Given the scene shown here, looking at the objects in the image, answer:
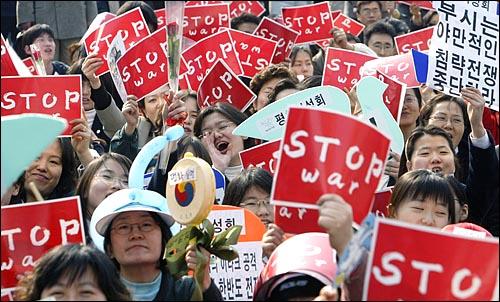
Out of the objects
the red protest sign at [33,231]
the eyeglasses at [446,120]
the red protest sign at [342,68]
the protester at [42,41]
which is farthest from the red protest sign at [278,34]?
the red protest sign at [33,231]

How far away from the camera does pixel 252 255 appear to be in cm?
550

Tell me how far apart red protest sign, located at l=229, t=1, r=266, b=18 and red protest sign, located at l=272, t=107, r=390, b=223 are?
862 cm

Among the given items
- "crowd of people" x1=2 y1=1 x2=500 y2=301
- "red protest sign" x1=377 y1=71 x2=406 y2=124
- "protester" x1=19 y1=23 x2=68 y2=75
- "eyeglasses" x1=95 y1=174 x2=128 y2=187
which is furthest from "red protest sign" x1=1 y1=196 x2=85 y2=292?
"protester" x1=19 y1=23 x2=68 y2=75

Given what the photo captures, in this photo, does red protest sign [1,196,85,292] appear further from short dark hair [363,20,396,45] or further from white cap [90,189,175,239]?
short dark hair [363,20,396,45]

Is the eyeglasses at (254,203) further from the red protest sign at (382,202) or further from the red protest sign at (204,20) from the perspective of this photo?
the red protest sign at (204,20)

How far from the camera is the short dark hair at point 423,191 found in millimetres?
5648

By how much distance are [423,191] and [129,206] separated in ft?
4.78

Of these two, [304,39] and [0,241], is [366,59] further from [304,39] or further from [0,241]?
[0,241]

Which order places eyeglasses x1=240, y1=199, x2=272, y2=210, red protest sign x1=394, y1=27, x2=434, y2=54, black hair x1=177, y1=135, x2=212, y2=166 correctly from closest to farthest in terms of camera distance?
eyeglasses x1=240, y1=199, x2=272, y2=210 < black hair x1=177, y1=135, x2=212, y2=166 < red protest sign x1=394, y1=27, x2=434, y2=54

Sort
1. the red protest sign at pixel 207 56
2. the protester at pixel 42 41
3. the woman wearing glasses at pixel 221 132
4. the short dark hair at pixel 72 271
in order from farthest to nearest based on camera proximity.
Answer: the protester at pixel 42 41, the red protest sign at pixel 207 56, the woman wearing glasses at pixel 221 132, the short dark hair at pixel 72 271

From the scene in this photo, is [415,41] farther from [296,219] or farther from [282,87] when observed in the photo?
[296,219]

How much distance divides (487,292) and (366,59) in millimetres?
4814

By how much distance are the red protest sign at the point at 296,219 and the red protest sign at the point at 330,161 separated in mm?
495

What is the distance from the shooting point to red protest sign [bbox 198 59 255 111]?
831 centimetres
